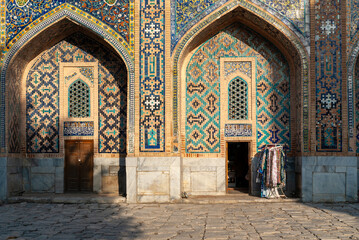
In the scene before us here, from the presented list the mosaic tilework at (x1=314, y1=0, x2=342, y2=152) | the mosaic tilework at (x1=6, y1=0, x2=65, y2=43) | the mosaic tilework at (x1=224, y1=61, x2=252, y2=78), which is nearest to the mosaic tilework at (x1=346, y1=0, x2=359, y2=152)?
the mosaic tilework at (x1=314, y1=0, x2=342, y2=152)

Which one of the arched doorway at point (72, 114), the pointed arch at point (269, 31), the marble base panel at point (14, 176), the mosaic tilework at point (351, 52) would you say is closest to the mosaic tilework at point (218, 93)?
the pointed arch at point (269, 31)

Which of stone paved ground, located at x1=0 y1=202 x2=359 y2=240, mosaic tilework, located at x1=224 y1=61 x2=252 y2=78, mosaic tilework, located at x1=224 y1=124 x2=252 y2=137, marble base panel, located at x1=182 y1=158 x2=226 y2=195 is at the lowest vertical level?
stone paved ground, located at x1=0 y1=202 x2=359 y2=240

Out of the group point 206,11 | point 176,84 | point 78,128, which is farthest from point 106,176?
point 206,11

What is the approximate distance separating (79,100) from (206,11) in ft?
12.4

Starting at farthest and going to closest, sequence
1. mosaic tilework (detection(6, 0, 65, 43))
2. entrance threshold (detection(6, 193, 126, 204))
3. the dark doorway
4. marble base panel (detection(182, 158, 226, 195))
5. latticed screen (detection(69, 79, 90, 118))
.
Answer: the dark doorway
latticed screen (detection(69, 79, 90, 118))
marble base panel (detection(182, 158, 226, 195))
mosaic tilework (detection(6, 0, 65, 43))
entrance threshold (detection(6, 193, 126, 204))

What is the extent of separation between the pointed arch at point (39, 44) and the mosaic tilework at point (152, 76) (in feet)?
0.90

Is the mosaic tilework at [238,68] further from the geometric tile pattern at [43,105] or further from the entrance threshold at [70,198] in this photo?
the geometric tile pattern at [43,105]

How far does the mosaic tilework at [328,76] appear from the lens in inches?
369

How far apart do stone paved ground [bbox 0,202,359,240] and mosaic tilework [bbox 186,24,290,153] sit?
1838 millimetres

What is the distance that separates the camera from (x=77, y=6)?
9672 mm

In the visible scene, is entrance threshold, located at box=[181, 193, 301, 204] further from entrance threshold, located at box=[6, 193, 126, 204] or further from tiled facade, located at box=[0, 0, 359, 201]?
entrance threshold, located at box=[6, 193, 126, 204]

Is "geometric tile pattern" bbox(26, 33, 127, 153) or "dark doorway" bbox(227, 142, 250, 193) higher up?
"geometric tile pattern" bbox(26, 33, 127, 153)

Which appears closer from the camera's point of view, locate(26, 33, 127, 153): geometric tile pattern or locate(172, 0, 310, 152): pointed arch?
locate(172, 0, 310, 152): pointed arch

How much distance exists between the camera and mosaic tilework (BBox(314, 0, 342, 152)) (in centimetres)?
938
